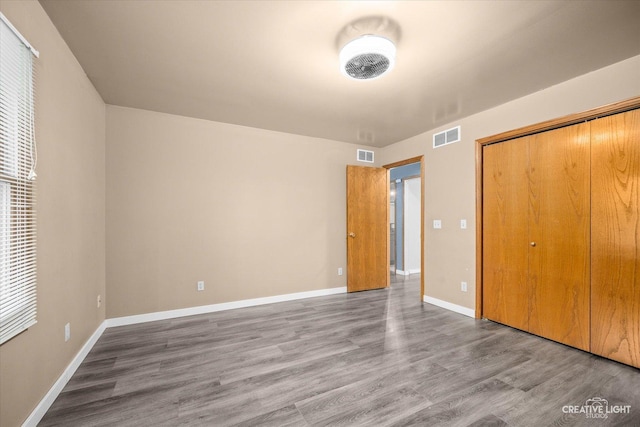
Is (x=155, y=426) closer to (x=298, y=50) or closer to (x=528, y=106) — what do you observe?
(x=298, y=50)

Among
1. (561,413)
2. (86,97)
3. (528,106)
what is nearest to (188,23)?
(86,97)

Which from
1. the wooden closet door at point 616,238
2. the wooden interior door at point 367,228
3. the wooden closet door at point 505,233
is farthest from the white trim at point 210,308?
the wooden closet door at point 616,238

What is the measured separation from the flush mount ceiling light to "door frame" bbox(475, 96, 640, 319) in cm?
195

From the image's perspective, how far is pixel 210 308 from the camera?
3666 mm

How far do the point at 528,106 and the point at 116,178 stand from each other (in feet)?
15.8

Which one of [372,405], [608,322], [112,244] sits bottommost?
[372,405]

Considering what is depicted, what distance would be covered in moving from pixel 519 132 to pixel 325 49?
2.42m

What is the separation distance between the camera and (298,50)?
85.3 inches

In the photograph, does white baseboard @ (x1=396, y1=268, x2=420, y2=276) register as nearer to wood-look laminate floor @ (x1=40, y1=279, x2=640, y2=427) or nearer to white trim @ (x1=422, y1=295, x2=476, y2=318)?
white trim @ (x1=422, y1=295, x2=476, y2=318)

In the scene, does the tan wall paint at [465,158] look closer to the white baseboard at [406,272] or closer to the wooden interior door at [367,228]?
the wooden interior door at [367,228]

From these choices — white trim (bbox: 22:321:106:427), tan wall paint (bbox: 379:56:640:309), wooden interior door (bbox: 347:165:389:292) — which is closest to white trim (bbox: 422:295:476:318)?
tan wall paint (bbox: 379:56:640:309)

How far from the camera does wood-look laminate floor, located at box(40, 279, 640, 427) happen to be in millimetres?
1719

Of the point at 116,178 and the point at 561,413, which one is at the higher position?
the point at 116,178

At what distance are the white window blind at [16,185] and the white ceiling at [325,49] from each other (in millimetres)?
569
